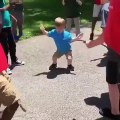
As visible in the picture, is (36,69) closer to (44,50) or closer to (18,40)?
(44,50)

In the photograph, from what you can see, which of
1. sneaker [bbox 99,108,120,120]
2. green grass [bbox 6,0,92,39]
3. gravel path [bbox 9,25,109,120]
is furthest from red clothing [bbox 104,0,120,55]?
green grass [bbox 6,0,92,39]

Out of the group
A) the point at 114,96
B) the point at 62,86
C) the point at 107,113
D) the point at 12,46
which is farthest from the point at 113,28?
the point at 12,46

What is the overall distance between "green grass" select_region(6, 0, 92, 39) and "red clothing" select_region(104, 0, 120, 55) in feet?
19.4

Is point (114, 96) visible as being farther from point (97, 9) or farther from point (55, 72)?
point (97, 9)

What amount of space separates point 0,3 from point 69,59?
1702mm

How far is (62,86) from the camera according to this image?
6824 mm

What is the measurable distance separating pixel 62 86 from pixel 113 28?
199 cm

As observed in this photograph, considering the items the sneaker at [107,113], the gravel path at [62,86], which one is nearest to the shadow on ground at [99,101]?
the gravel path at [62,86]

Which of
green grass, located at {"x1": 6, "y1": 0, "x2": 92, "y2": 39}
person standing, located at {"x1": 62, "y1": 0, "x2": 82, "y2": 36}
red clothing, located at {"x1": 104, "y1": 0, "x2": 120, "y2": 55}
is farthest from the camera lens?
green grass, located at {"x1": 6, "y1": 0, "x2": 92, "y2": 39}

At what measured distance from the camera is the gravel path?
576 cm

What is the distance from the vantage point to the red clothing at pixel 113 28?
5023 millimetres

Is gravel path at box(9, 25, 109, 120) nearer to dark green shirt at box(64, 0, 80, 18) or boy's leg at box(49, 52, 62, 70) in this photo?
boy's leg at box(49, 52, 62, 70)

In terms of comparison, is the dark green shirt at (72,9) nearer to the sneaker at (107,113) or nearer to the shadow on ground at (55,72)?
the shadow on ground at (55,72)

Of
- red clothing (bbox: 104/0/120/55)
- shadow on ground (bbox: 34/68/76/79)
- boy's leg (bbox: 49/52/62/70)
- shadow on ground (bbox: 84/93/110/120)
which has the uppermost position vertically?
red clothing (bbox: 104/0/120/55)
